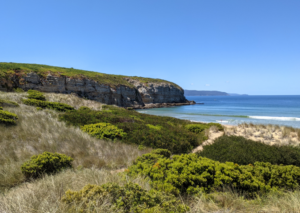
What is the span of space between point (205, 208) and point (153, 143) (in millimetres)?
5212

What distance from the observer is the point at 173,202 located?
2830 mm

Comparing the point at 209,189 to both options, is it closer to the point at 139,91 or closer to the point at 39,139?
the point at 39,139

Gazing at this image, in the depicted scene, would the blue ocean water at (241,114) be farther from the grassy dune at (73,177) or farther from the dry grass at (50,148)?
the grassy dune at (73,177)

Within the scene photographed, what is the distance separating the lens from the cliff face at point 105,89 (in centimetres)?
4019

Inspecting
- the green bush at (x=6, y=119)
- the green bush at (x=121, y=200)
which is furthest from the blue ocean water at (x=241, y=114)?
the green bush at (x=6, y=119)

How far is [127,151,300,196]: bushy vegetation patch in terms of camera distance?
11.4 ft

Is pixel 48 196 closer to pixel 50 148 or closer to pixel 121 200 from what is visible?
pixel 121 200

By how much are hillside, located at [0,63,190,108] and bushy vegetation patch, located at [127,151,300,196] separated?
1541 inches

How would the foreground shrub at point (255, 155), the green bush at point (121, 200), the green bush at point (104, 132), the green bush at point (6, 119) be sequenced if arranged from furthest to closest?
the green bush at point (104, 132)
the green bush at point (6, 119)
the foreground shrub at point (255, 155)
the green bush at point (121, 200)

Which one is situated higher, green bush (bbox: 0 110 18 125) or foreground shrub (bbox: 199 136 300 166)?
Answer: green bush (bbox: 0 110 18 125)

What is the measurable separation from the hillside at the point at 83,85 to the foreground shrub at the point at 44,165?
36530 mm

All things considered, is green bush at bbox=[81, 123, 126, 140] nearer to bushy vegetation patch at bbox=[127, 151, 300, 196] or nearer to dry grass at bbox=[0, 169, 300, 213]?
bushy vegetation patch at bbox=[127, 151, 300, 196]

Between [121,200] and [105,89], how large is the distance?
52980 millimetres

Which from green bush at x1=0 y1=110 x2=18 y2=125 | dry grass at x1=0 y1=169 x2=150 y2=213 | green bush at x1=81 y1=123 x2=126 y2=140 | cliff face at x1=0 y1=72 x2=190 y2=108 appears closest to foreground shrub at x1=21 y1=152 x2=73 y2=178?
dry grass at x1=0 y1=169 x2=150 y2=213
